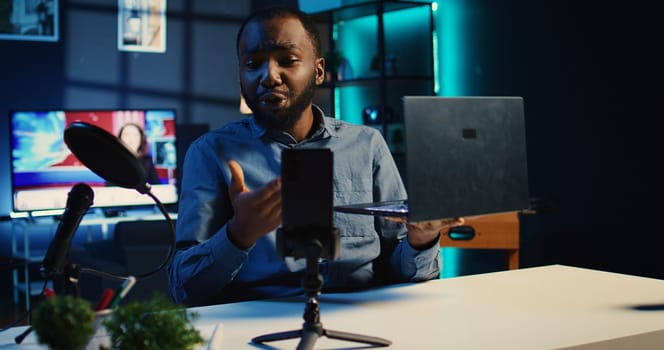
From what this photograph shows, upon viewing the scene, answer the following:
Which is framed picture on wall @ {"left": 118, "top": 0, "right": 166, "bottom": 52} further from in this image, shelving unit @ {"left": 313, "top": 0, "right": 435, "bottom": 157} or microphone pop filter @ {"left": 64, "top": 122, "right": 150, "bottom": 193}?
microphone pop filter @ {"left": 64, "top": 122, "right": 150, "bottom": 193}

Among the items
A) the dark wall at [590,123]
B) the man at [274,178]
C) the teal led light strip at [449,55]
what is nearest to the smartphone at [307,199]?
the man at [274,178]

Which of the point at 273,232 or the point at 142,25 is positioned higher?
the point at 142,25

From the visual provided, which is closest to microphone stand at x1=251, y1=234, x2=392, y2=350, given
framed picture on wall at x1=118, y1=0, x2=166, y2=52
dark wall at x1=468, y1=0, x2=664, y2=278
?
dark wall at x1=468, y1=0, x2=664, y2=278

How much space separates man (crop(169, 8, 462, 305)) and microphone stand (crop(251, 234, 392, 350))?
31cm

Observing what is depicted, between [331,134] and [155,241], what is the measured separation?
8.66 feet

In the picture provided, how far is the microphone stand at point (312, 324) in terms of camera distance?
1.16m

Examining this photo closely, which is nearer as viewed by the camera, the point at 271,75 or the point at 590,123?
the point at 271,75

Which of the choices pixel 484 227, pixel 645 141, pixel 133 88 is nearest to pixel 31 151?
pixel 133 88

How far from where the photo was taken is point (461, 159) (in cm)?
139

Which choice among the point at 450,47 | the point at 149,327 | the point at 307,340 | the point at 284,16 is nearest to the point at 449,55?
the point at 450,47

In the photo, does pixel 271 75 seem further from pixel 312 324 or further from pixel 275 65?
pixel 312 324

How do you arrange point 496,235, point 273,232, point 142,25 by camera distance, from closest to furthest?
point 273,232 → point 496,235 → point 142,25

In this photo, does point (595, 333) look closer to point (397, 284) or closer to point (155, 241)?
point (397, 284)

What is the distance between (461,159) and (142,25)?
19.1ft
